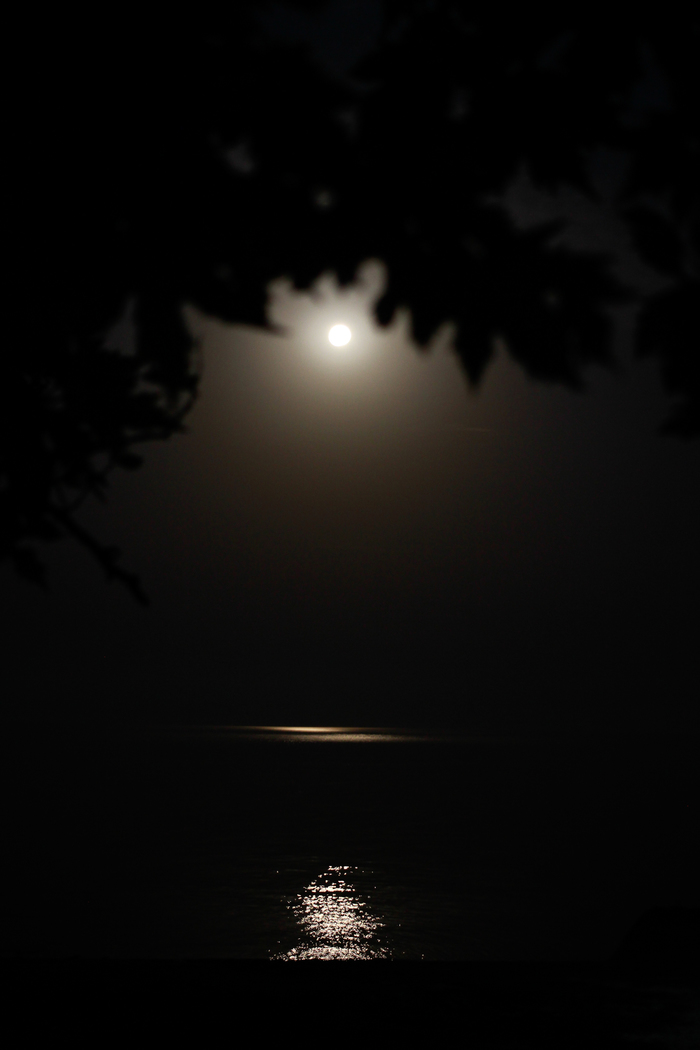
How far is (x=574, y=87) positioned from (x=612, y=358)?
806 mm

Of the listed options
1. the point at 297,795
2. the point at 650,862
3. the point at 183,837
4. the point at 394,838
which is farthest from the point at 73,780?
the point at 650,862

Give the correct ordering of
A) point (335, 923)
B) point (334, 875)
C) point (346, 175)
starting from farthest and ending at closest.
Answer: point (334, 875), point (335, 923), point (346, 175)

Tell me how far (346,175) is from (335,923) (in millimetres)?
60783

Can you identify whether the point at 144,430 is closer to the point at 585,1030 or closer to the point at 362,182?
the point at 362,182

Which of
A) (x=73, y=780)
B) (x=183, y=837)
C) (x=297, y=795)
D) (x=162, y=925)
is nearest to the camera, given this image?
(x=162, y=925)

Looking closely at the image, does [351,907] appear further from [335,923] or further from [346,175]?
[346,175]

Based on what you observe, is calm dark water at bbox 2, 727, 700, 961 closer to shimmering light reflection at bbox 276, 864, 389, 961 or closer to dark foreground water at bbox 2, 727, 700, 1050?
shimmering light reflection at bbox 276, 864, 389, 961

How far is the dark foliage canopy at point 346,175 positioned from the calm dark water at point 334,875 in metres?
32.4

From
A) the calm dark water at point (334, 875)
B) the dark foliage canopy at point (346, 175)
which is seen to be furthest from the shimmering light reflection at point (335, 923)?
the dark foliage canopy at point (346, 175)

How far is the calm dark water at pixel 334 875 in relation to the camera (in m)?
51.5

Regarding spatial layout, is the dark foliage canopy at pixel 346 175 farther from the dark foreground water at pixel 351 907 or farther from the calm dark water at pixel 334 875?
the calm dark water at pixel 334 875

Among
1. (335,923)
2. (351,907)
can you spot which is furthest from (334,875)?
(335,923)

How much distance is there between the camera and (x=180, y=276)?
2088 millimetres

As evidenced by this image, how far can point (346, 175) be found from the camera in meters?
2.13
